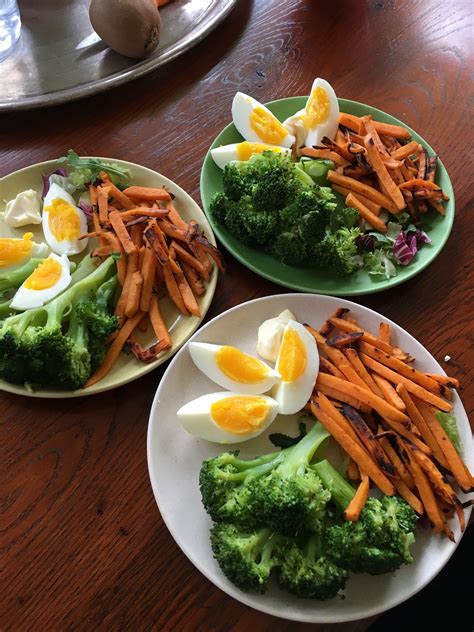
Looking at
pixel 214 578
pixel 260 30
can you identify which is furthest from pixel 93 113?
pixel 214 578

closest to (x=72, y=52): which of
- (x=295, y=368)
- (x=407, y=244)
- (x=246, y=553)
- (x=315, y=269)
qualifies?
(x=315, y=269)

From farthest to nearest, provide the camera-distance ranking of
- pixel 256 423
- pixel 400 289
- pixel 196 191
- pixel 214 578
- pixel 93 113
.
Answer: pixel 93 113
pixel 196 191
pixel 400 289
pixel 256 423
pixel 214 578

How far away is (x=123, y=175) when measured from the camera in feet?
5.87

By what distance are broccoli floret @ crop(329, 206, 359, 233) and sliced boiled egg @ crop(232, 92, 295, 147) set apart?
0.99 ft

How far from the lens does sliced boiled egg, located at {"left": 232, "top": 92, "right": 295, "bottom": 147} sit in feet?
6.07

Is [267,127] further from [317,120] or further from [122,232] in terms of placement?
[122,232]

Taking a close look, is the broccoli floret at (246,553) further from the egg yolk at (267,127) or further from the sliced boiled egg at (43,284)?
the egg yolk at (267,127)

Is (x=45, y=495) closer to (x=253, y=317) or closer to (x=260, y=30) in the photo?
(x=253, y=317)

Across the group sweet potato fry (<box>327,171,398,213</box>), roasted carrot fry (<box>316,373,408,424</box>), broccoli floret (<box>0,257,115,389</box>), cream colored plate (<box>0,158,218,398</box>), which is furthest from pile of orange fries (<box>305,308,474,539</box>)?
broccoli floret (<box>0,257,115,389</box>)

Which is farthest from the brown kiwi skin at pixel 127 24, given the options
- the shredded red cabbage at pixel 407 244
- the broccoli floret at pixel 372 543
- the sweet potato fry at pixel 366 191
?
the broccoli floret at pixel 372 543

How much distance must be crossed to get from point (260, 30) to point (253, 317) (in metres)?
1.49

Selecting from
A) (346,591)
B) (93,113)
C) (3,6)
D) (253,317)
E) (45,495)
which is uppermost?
(3,6)

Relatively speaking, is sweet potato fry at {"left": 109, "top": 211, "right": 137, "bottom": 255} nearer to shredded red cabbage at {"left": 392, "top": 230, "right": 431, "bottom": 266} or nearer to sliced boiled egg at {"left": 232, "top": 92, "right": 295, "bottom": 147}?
sliced boiled egg at {"left": 232, "top": 92, "right": 295, "bottom": 147}

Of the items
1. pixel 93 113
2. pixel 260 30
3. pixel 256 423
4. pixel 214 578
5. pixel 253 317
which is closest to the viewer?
pixel 214 578
